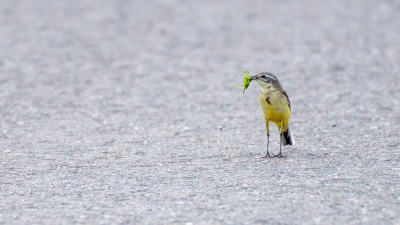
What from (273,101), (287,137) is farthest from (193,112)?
(273,101)

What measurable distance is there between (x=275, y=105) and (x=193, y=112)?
8.89ft

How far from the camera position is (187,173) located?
19.4ft

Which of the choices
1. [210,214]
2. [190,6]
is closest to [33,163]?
[210,214]

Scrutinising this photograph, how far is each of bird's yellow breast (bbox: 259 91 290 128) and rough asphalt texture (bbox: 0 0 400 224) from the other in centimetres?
54

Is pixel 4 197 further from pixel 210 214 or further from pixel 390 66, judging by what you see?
pixel 390 66

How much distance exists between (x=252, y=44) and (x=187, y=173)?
26.9 ft

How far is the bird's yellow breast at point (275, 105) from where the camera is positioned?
643cm

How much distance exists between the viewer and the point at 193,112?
8906 mm

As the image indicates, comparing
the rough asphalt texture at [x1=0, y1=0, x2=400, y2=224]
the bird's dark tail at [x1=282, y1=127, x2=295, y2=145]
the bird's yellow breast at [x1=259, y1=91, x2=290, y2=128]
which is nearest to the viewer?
the rough asphalt texture at [x1=0, y1=0, x2=400, y2=224]

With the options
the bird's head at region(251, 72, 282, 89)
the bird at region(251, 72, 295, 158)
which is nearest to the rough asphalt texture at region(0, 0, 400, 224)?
the bird at region(251, 72, 295, 158)

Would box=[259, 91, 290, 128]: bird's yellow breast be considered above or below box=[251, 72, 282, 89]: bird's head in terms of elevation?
below

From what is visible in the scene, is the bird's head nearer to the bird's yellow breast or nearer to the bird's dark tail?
the bird's yellow breast

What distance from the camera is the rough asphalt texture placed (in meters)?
4.98

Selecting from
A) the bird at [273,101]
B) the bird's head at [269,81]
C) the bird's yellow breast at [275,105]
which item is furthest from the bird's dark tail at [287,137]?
the bird's head at [269,81]
